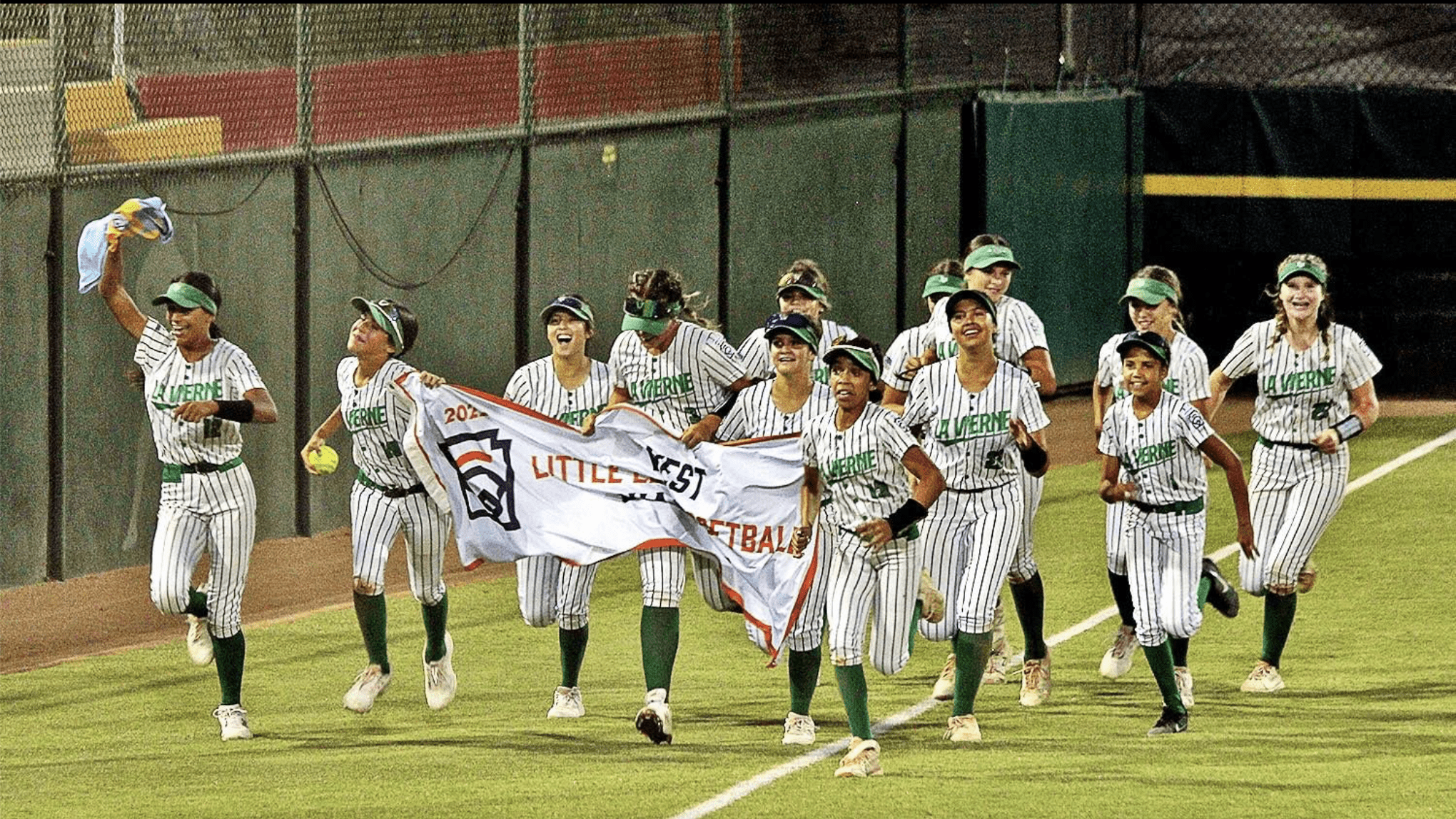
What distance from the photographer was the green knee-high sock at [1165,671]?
9578 mm

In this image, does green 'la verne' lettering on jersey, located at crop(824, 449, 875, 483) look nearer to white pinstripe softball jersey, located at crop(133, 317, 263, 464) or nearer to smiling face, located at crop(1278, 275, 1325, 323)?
white pinstripe softball jersey, located at crop(133, 317, 263, 464)

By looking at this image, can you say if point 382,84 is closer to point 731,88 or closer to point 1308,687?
point 731,88

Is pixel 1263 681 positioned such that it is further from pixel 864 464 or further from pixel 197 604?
pixel 197 604

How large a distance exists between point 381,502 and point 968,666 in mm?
2821

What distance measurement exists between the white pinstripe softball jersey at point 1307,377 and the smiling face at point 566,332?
312 centimetres

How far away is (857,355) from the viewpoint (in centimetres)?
888

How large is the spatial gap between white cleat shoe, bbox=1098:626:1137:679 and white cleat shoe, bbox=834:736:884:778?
265 centimetres

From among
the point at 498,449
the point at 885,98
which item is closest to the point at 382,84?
the point at 885,98

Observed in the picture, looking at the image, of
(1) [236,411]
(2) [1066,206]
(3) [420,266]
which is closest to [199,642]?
(1) [236,411]

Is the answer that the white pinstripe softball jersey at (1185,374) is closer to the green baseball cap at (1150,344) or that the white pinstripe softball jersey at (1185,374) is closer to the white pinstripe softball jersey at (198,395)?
the green baseball cap at (1150,344)

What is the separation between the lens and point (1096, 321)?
863 inches

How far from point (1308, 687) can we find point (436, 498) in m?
4.16

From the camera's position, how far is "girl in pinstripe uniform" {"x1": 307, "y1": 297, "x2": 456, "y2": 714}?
34.0 feet

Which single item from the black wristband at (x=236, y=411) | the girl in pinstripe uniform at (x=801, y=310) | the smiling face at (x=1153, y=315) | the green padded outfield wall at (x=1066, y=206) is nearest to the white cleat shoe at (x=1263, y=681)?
the smiling face at (x=1153, y=315)
